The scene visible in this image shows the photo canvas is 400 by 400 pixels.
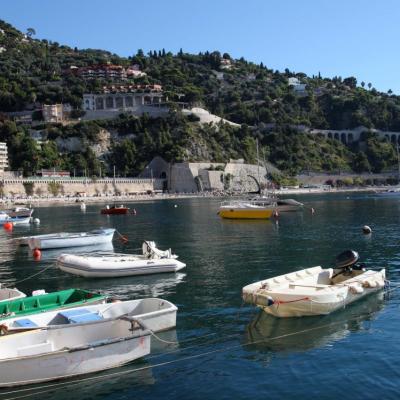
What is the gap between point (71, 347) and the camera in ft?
42.0

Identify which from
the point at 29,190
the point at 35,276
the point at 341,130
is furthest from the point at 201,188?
the point at 35,276

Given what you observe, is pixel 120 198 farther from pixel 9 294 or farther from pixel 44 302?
pixel 44 302

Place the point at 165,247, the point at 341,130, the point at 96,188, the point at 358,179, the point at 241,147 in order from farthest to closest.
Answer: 1. the point at 341,130
2. the point at 358,179
3. the point at 241,147
4. the point at 96,188
5. the point at 165,247

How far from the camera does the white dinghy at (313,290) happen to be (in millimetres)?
17328

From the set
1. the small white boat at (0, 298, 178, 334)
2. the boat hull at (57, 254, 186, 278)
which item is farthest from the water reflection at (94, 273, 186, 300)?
the small white boat at (0, 298, 178, 334)

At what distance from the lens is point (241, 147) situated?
504 feet

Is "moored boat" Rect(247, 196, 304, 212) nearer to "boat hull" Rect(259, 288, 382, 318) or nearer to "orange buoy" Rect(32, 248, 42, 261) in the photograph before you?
"orange buoy" Rect(32, 248, 42, 261)

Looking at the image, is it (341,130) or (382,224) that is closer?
(382,224)

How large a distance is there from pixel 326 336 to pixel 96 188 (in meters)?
119

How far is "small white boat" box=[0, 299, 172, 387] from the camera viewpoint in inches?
484

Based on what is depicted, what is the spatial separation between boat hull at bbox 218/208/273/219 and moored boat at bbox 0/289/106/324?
4402 cm

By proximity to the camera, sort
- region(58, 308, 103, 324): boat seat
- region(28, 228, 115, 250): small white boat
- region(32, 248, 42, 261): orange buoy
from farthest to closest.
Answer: region(28, 228, 115, 250): small white boat
region(32, 248, 42, 261): orange buoy
region(58, 308, 103, 324): boat seat

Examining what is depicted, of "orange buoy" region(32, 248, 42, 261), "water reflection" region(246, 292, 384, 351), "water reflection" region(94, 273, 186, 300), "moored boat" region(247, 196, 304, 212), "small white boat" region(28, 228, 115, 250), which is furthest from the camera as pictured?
"moored boat" region(247, 196, 304, 212)

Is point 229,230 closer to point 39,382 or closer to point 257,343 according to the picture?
point 257,343
